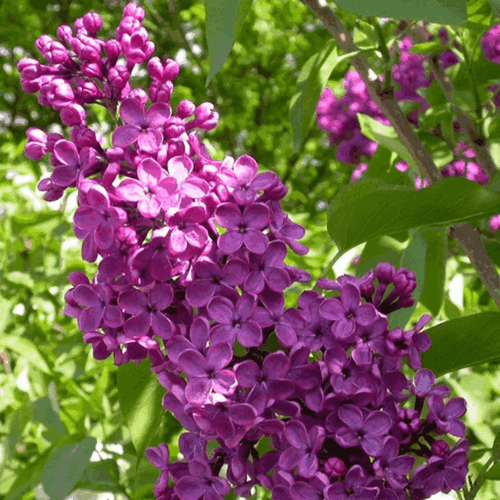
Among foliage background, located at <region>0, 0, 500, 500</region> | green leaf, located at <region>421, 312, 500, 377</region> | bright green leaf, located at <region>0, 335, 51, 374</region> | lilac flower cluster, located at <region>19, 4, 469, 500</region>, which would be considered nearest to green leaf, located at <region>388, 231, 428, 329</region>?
foliage background, located at <region>0, 0, 500, 500</region>

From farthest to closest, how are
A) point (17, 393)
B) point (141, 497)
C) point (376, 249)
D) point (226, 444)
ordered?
point (17, 393), point (141, 497), point (376, 249), point (226, 444)

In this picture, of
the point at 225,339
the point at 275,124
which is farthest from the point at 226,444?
the point at 275,124

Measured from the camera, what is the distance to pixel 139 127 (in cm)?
71

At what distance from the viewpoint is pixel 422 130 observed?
4.60ft

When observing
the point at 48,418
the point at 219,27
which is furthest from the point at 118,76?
the point at 48,418

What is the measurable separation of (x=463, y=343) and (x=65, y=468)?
0.54 m

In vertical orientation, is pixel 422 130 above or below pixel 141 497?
above

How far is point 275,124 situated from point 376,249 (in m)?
2.99

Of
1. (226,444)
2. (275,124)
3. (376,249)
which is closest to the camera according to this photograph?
(226,444)

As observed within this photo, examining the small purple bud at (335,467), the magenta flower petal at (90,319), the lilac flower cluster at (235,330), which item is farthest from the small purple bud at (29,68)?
the small purple bud at (335,467)

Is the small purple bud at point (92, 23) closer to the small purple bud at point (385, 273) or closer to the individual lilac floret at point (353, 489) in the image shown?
the small purple bud at point (385, 273)

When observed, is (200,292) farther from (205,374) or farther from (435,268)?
(435,268)

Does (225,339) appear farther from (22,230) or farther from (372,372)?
(22,230)

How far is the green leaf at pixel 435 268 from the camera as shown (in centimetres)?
118
